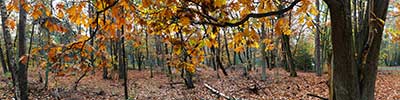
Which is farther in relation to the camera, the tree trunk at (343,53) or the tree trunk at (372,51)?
the tree trunk at (372,51)

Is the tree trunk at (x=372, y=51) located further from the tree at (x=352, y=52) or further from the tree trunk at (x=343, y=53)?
the tree trunk at (x=343, y=53)

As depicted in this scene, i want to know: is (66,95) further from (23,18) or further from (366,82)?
(366,82)

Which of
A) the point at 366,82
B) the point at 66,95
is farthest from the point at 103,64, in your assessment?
the point at 66,95

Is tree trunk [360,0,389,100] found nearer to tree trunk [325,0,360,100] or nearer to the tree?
the tree

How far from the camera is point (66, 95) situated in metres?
13.6

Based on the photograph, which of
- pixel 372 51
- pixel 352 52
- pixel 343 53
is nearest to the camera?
pixel 343 53

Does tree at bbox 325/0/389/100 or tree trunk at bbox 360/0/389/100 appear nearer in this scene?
tree at bbox 325/0/389/100

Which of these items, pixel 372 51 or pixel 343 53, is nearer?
pixel 343 53

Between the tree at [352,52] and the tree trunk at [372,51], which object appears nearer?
the tree at [352,52]

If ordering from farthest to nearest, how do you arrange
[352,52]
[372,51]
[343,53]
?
[372,51]
[352,52]
[343,53]

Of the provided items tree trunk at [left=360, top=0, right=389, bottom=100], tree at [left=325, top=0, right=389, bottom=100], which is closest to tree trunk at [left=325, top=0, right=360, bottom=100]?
tree at [left=325, top=0, right=389, bottom=100]

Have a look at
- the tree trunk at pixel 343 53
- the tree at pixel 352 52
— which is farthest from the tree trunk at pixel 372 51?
the tree trunk at pixel 343 53

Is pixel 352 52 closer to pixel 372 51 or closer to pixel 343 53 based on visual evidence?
pixel 343 53

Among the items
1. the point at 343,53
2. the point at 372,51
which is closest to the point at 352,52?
the point at 343,53
